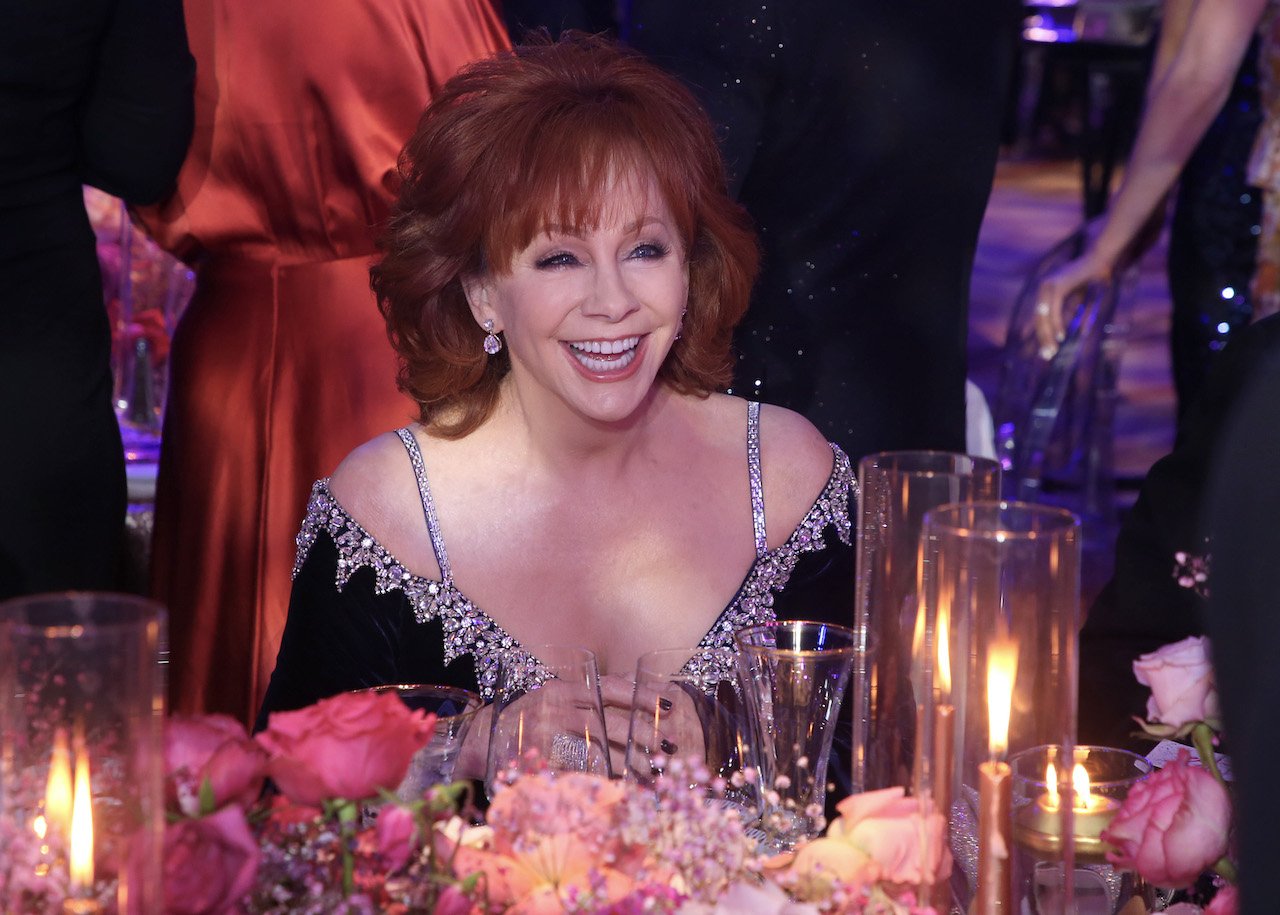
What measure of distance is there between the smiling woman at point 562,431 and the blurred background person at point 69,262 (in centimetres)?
52

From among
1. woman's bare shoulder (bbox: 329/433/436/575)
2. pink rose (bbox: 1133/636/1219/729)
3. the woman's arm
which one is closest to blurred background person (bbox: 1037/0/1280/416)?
the woman's arm

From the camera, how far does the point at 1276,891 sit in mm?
619

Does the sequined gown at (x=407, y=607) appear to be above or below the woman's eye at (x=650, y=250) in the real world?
below

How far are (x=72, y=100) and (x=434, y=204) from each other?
69cm

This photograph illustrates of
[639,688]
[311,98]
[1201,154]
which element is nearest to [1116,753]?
[639,688]

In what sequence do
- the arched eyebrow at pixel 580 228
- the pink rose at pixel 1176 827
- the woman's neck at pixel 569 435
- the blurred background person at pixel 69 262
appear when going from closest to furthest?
the pink rose at pixel 1176 827 < the arched eyebrow at pixel 580 228 < the woman's neck at pixel 569 435 < the blurred background person at pixel 69 262

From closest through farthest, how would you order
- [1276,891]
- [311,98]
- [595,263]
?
[1276,891] < [595,263] < [311,98]

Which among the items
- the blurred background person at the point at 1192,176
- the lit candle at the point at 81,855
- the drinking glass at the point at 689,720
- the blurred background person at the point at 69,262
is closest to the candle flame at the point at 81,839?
the lit candle at the point at 81,855

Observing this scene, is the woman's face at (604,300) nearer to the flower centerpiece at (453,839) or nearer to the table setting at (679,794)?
the table setting at (679,794)

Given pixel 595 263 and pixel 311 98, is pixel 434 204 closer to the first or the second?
pixel 595 263

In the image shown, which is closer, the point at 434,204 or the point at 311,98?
the point at 434,204

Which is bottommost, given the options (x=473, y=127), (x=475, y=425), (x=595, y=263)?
(x=475, y=425)

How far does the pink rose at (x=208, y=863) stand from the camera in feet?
2.92

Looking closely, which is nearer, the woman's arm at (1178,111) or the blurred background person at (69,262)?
the blurred background person at (69,262)
